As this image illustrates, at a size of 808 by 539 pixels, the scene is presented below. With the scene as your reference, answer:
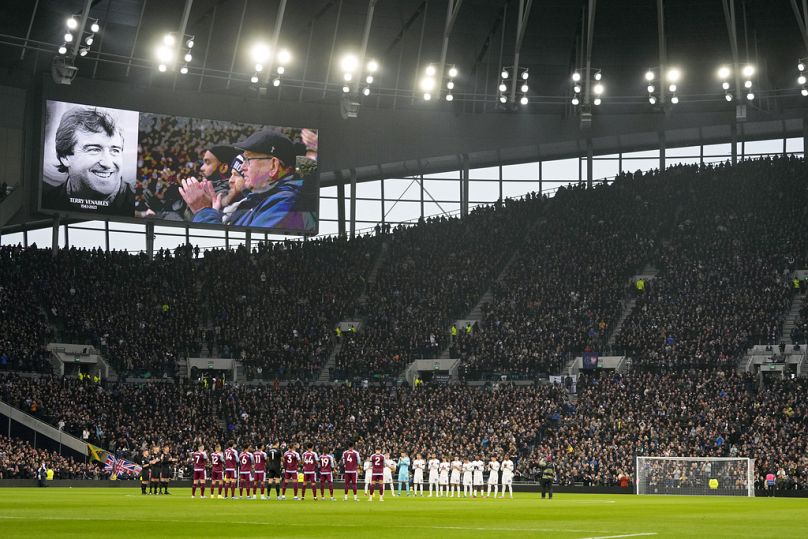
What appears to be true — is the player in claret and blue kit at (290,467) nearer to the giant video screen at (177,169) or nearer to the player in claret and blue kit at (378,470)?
the player in claret and blue kit at (378,470)

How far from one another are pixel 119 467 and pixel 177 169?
67.3ft

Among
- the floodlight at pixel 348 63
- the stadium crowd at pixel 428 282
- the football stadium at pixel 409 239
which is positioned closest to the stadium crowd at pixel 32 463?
the football stadium at pixel 409 239

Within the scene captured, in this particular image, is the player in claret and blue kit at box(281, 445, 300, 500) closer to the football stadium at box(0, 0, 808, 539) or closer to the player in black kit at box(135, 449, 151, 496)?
the player in black kit at box(135, 449, 151, 496)

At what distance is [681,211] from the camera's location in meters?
70.0

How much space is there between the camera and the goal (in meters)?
48.0

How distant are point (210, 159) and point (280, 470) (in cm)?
3578

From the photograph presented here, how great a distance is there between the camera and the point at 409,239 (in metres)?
74.2

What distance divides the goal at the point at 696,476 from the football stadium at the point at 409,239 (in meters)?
0.12

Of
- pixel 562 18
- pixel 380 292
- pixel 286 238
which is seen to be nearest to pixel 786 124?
pixel 562 18

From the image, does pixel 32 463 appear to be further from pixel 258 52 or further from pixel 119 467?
pixel 258 52

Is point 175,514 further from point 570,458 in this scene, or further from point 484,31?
point 484,31

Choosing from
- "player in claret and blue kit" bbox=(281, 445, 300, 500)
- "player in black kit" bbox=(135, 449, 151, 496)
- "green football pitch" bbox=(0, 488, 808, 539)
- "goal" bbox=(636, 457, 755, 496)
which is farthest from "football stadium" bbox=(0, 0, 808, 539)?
"green football pitch" bbox=(0, 488, 808, 539)

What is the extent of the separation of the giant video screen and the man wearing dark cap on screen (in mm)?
61

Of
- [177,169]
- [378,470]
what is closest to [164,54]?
[177,169]
